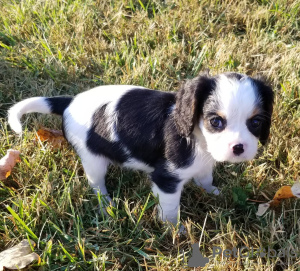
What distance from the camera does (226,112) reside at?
2170 millimetres

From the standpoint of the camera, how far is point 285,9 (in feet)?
15.1

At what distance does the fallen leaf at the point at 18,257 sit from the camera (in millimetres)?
2336

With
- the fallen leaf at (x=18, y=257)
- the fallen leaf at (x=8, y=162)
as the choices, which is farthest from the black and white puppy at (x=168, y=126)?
the fallen leaf at (x=18, y=257)

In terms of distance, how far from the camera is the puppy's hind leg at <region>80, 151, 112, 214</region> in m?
2.81

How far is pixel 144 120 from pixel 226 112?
656 mm

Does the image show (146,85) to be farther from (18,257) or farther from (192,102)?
(18,257)

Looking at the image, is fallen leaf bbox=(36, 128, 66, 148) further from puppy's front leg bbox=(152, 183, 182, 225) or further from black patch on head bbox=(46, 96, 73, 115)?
puppy's front leg bbox=(152, 183, 182, 225)

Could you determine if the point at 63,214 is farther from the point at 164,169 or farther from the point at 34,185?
the point at 164,169

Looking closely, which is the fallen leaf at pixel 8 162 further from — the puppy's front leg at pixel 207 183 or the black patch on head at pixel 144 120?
the puppy's front leg at pixel 207 183

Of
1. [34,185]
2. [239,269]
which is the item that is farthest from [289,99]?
[34,185]

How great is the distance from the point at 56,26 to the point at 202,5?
1.85m

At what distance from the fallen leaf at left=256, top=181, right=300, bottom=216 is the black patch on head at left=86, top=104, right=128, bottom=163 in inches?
42.8

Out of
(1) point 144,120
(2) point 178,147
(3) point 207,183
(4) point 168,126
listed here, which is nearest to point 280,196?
(3) point 207,183

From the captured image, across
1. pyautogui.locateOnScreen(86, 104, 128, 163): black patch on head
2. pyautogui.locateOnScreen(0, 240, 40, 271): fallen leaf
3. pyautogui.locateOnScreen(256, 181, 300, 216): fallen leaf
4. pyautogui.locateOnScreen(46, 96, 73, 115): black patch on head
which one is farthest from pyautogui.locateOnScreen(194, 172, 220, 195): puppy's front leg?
pyautogui.locateOnScreen(0, 240, 40, 271): fallen leaf
